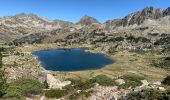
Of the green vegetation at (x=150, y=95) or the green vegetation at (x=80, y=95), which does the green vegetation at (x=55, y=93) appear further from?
the green vegetation at (x=150, y=95)

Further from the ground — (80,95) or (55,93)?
(80,95)

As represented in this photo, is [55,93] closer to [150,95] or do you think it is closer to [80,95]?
[80,95]

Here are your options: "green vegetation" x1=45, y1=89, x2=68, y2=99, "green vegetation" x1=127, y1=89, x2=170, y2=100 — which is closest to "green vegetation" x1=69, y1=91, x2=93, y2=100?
"green vegetation" x1=45, y1=89, x2=68, y2=99

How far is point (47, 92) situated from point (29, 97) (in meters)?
5.52

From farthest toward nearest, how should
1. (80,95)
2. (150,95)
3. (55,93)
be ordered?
(55,93)
(80,95)
(150,95)

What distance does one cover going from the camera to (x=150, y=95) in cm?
4253

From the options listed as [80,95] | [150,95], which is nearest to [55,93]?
[80,95]

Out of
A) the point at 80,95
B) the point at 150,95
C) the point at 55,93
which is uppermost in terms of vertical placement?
the point at 150,95

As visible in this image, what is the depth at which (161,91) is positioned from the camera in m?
43.1

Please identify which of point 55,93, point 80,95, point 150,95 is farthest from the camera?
point 55,93

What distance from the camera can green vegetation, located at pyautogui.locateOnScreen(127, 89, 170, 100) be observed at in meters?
41.5

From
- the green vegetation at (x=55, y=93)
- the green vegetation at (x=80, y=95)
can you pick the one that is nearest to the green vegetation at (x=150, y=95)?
the green vegetation at (x=80, y=95)

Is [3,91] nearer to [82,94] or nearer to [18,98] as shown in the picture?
[18,98]

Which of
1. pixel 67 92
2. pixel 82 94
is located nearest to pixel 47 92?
pixel 67 92
